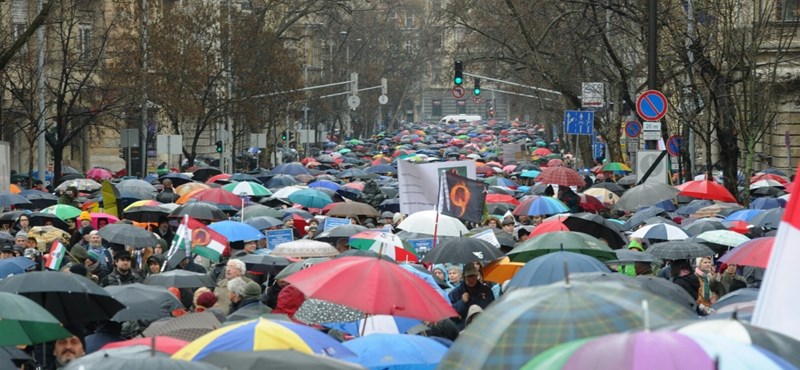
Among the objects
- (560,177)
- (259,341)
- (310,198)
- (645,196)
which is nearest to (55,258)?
(259,341)

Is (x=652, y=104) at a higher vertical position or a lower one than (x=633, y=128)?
higher

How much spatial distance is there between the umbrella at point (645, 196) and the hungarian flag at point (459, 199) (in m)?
6.06

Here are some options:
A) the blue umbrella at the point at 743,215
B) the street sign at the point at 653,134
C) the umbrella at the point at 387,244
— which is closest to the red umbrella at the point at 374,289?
the umbrella at the point at 387,244

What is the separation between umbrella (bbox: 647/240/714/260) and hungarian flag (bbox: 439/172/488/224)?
277 cm

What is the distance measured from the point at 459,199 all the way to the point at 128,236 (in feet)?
11.9

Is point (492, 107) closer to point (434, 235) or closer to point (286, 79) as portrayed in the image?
point (286, 79)

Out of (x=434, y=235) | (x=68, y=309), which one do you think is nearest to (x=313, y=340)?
(x=68, y=309)

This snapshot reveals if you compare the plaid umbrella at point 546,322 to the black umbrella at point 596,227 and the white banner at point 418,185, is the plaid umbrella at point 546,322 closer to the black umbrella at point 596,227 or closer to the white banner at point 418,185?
the black umbrella at point 596,227

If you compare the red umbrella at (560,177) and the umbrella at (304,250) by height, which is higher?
the red umbrella at (560,177)

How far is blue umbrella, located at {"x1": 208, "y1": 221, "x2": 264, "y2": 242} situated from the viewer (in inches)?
761

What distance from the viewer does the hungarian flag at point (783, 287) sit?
698 cm

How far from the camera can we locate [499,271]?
50.2 feet

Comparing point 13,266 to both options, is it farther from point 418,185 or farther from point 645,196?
point 645,196

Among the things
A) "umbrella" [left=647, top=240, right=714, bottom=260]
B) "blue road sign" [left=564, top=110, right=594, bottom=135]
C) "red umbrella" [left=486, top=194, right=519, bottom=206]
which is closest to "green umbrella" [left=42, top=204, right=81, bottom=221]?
"red umbrella" [left=486, top=194, right=519, bottom=206]
